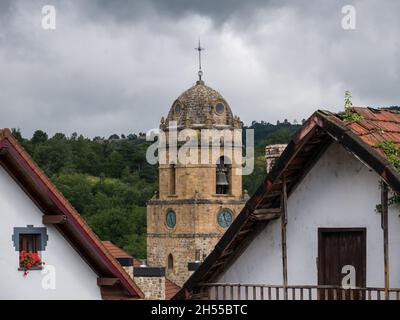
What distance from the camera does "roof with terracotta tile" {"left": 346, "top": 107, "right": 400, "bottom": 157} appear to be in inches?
460

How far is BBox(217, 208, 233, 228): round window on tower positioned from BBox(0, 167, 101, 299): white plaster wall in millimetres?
64259

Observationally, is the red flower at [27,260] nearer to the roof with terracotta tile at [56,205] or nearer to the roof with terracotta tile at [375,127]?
the roof with terracotta tile at [56,205]

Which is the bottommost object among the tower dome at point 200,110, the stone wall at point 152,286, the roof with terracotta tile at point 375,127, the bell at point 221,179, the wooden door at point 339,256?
the wooden door at point 339,256


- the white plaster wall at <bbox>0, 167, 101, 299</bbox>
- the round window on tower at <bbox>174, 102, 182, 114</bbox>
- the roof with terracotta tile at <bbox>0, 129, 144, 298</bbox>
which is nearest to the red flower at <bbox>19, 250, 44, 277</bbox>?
the white plaster wall at <bbox>0, 167, 101, 299</bbox>

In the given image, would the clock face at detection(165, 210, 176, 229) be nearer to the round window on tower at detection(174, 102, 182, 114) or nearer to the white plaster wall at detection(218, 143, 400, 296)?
the round window on tower at detection(174, 102, 182, 114)

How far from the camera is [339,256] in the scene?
12453 mm

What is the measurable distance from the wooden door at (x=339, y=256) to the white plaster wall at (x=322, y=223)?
0.07 meters

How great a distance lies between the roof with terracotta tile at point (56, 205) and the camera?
14680 mm

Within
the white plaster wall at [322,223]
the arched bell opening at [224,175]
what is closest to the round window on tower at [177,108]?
the arched bell opening at [224,175]

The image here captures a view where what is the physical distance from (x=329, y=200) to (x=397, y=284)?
4.06ft

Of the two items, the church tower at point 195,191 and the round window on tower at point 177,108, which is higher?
the round window on tower at point 177,108

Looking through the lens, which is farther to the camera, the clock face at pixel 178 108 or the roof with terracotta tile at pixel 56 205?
the clock face at pixel 178 108

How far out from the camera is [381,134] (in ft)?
39.2
